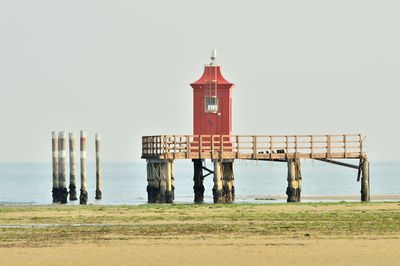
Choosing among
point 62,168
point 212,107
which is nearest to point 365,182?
point 212,107

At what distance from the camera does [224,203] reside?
6056 centimetres

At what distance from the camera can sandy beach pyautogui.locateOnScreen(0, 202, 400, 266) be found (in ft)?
106

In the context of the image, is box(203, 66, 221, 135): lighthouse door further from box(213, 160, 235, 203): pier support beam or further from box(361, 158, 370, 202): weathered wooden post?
box(361, 158, 370, 202): weathered wooden post

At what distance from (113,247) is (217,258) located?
3525 millimetres

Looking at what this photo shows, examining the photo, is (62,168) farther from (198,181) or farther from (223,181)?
(223,181)

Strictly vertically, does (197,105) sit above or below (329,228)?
above

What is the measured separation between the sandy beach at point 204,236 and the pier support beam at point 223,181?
10066 mm

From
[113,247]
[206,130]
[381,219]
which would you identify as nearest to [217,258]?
[113,247]

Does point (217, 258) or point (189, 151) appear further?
point (189, 151)

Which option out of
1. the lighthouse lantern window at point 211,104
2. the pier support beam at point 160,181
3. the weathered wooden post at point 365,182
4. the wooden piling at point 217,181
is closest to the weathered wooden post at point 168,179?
the pier support beam at point 160,181

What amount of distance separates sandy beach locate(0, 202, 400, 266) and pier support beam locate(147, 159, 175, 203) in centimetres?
1039

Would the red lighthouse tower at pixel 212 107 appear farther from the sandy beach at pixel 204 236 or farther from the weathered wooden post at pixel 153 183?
the sandy beach at pixel 204 236

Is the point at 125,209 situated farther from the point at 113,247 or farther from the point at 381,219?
the point at 113,247

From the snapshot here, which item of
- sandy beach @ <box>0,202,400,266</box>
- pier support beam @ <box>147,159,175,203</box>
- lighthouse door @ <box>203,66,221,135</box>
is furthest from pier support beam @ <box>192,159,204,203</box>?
sandy beach @ <box>0,202,400,266</box>
